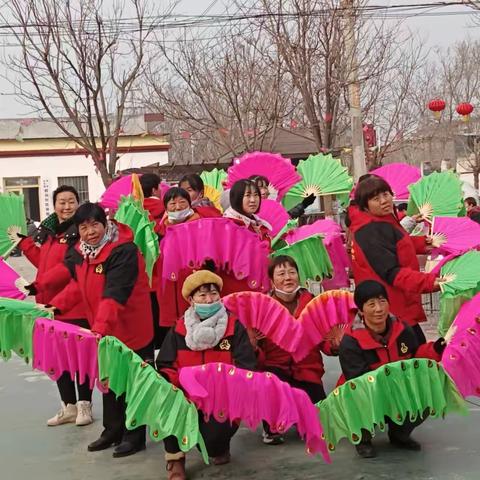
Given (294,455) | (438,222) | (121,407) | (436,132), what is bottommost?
(294,455)

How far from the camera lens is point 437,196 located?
498 cm

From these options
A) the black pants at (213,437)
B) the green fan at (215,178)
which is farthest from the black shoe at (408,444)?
the green fan at (215,178)

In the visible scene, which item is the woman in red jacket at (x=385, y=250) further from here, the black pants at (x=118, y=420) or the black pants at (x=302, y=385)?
the black pants at (x=118, y=420)

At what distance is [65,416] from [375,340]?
222 centimetres

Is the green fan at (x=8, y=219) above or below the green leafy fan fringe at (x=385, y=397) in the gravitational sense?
above

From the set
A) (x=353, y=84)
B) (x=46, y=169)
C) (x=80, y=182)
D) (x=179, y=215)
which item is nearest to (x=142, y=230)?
(x=179, y=215)

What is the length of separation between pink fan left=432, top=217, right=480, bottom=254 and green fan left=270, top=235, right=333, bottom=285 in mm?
723

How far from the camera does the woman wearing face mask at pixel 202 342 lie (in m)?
3.67

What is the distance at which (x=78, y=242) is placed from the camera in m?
4.36

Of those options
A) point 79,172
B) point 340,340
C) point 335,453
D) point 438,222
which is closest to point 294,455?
point 335,453

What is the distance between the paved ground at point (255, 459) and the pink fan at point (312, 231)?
1289mm

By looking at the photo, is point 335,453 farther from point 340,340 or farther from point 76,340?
point 76,340

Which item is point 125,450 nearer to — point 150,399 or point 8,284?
point 150,399

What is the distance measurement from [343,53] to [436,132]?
1881 cm
